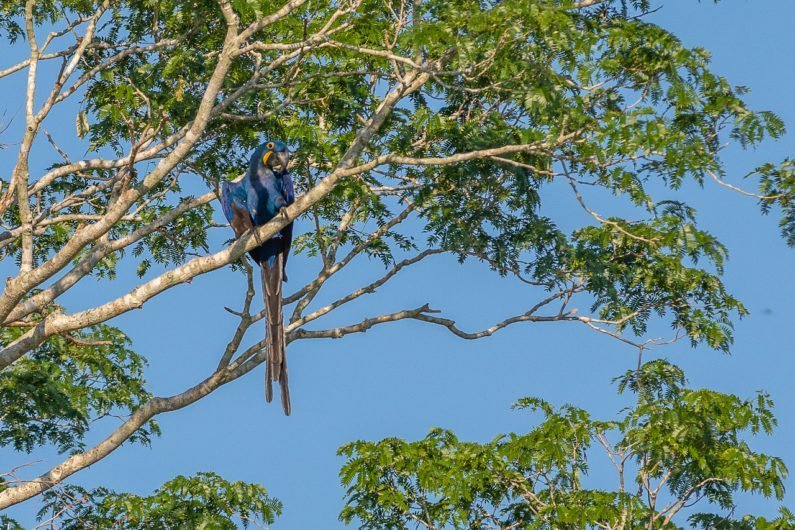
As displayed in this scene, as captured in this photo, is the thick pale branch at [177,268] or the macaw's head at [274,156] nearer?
the thick pale branch at [177,268]

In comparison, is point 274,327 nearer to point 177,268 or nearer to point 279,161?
point 177,268

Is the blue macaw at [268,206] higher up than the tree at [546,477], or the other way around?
the blue macaw at [268,206]

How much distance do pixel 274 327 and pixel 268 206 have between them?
3.51 ft

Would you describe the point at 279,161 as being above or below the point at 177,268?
above

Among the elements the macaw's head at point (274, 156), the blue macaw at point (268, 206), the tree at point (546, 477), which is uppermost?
the macaw's head at point (274, 156)

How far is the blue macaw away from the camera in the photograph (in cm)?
930

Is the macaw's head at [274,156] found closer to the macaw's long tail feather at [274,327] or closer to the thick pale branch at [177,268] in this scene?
the macaw's long tail feather at [274,327]

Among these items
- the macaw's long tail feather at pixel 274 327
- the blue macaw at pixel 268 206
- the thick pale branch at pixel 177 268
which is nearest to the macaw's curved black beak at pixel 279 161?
the blue macaw at pixel 268 206

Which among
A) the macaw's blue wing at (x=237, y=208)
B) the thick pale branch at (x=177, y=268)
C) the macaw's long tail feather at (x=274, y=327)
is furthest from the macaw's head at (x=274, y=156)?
the thick pale branch at (x=177, y=268)

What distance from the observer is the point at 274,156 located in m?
9.31

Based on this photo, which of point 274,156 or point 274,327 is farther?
point 274,156

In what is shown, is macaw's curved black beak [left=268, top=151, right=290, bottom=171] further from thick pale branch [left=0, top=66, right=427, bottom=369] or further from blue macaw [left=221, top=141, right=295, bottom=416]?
thick pale branch [left=0, top=66, right=427, bottom=369]

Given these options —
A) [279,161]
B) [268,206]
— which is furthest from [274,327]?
[279,161]

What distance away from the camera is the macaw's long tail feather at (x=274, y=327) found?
8.77 metres
